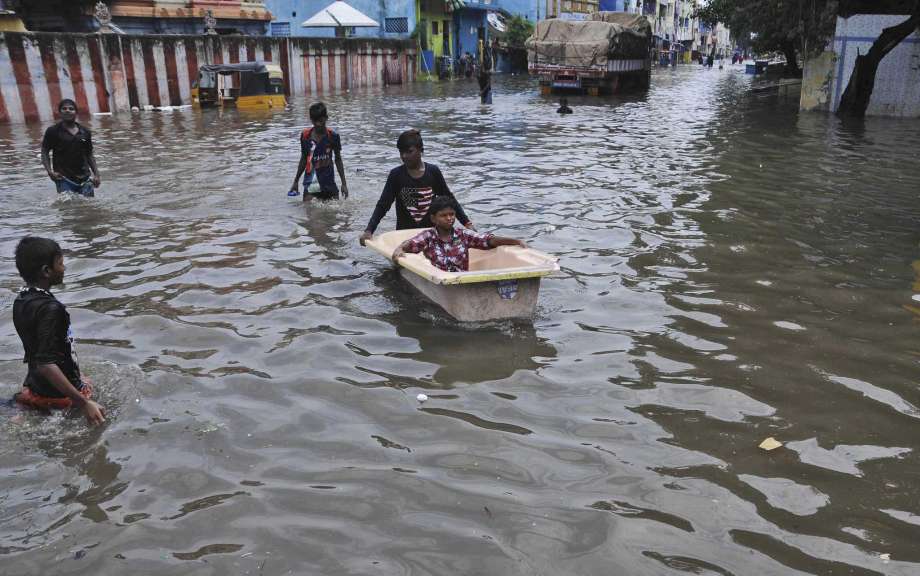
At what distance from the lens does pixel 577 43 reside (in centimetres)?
2952

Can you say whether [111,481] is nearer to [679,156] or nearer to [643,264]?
[643,264]

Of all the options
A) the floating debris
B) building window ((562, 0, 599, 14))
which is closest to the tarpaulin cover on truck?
the floating debris

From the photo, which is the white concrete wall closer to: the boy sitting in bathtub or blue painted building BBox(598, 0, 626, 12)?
the boy sitting in bathtub

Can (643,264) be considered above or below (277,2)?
below

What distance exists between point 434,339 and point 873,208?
7.21 metres

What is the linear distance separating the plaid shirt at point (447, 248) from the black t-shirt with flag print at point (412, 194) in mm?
434

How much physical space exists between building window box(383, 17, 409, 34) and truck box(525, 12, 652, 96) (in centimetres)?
1374

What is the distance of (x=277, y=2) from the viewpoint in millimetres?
44094

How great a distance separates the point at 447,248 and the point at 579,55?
25267 millimetres

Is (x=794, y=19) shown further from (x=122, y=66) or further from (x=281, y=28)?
(x=281, y=28)

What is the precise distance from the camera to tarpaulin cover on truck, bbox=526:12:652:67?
29.2 m

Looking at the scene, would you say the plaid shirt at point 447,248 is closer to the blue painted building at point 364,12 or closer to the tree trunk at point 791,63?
the blue painted building at point 364,12

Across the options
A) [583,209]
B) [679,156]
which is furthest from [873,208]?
[679,156]

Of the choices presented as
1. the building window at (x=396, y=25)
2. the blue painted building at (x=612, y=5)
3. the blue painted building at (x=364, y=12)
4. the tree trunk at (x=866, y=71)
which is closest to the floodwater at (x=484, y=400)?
the tree trunk at (x=866, y=71)
